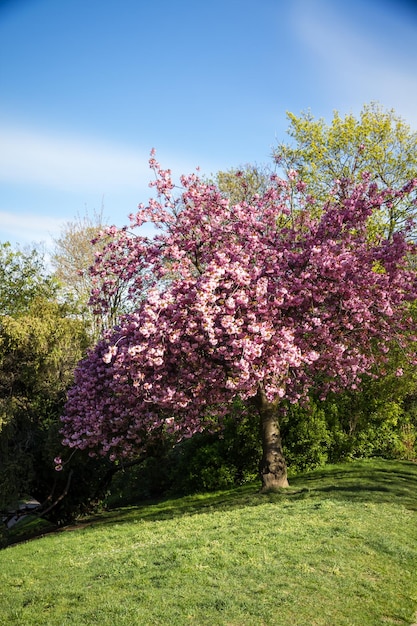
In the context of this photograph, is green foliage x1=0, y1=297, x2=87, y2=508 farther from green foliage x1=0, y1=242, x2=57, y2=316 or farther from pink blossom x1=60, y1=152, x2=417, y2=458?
green foliage x1=0, y1=242, x2=57, y2=316

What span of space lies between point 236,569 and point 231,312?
185 inches

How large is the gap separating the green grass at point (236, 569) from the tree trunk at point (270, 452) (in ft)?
4.83

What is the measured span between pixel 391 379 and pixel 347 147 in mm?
11813

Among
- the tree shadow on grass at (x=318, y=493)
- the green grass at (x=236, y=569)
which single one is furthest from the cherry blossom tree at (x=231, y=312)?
the green grass at (x=236, y=569)

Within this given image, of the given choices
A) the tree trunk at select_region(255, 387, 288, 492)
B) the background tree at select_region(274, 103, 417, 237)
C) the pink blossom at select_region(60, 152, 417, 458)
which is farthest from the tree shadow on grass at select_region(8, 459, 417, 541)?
the background tree at select_region(274, 103, 417, 237)

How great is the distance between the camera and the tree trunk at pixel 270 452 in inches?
584

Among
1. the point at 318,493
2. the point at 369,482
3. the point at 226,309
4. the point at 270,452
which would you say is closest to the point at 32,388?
the point at 270,452

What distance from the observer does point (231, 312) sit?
1124 cm

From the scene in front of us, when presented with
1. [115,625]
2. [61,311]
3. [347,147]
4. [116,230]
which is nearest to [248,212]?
[116,230]

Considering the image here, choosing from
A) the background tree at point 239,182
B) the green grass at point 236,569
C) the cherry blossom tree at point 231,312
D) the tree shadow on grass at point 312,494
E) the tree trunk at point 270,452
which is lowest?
the green grass at point 236,569

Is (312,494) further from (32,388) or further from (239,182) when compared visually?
(239,182)

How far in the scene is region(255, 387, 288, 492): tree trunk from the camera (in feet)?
48.7

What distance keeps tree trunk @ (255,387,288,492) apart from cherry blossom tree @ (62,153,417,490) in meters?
0.03

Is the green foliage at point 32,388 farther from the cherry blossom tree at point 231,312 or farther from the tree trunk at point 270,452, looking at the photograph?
the tree trunk at point 270,452
